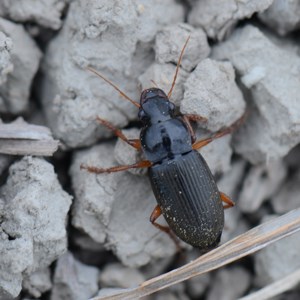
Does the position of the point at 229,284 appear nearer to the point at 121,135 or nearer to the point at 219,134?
the point at 219,134

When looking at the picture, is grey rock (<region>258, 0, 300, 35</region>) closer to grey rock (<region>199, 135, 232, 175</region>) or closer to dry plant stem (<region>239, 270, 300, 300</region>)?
grey rock (<region>199, 135, 232, 175</region>)

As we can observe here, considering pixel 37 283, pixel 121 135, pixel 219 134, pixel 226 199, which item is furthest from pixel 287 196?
pixel 37 283

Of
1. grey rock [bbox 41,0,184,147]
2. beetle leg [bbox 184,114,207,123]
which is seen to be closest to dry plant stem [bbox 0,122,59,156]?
grey rock [bbox 41,0,184,147]

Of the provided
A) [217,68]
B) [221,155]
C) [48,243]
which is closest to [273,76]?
[217,68]

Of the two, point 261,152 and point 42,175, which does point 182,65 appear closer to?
point 261,152

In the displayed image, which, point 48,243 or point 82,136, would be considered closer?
point 48,243

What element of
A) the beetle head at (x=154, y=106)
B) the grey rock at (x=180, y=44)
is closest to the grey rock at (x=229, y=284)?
the beetle head at (x=154, y=106)
